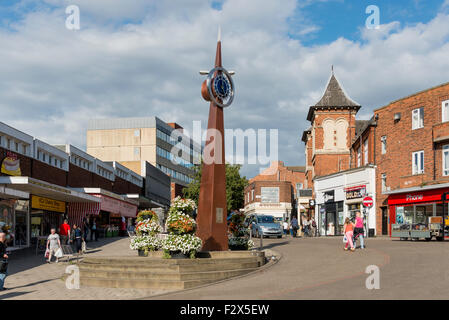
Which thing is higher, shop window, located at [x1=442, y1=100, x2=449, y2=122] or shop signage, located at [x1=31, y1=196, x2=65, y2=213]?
shop window, located at [x1=442, y1=100, x2=449, y2=122]

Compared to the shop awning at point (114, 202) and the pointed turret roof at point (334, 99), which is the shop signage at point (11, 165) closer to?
the shop awning at point (114, 202)

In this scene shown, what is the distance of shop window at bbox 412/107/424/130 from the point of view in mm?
36394

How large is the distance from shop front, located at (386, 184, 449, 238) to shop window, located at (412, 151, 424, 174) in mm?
1653

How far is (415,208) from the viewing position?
1415 inches

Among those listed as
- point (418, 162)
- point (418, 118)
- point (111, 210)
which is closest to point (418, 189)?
point (418, 162)

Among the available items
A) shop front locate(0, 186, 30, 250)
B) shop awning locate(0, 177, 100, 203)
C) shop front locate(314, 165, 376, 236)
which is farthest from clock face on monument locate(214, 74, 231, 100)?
shop front locate(314, 165, 376, 236)

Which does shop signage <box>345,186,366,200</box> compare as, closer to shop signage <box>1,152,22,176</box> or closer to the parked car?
the parked car

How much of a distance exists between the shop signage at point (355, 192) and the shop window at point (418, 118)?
7.90 m

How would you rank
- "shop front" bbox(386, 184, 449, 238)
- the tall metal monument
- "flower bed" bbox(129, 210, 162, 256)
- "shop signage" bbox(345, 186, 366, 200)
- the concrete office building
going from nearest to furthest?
the tall metal monument < "flower bed" bbox(129, 210, 162, 256) < "shop front" bbox(386, 184, 449, 238) < "shop signage" bbox(345, 186, 366, 200) < the concrete office building

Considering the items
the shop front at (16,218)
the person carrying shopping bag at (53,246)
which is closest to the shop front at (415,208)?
the person carrying shopping bag at (53,246)

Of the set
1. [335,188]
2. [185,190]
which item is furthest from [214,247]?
[185,190]

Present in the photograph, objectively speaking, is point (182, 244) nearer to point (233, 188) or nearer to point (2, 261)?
point (2, 261)

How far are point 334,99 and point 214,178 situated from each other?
40.4 m

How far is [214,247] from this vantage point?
704 inches
